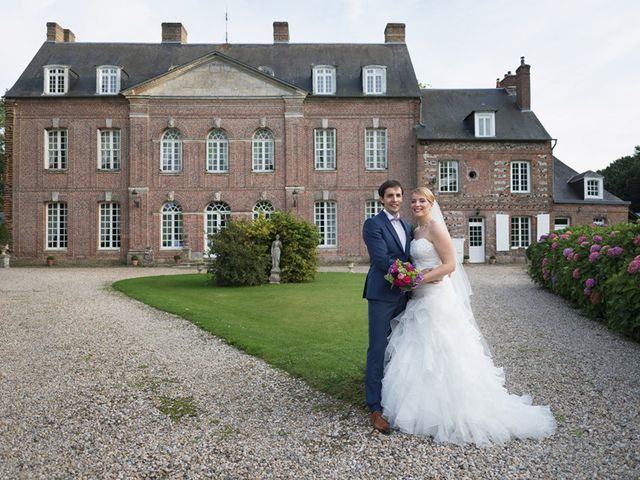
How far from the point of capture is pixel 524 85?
24.7 m

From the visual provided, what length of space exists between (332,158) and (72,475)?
2119 centimetres

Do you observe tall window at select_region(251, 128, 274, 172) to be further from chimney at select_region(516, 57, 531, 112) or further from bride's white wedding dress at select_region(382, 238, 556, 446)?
bride's white wedding dress at select_region(382, 238, 556, 446)

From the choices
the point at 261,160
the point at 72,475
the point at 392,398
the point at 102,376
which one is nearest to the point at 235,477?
the point at 72,475

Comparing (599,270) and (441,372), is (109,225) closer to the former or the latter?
(599,270)

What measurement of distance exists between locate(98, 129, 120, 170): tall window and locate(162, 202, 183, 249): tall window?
3.30 meters

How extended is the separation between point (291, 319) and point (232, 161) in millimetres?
15537

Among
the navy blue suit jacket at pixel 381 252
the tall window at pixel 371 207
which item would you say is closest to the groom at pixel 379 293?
the navy blue suit jacket at pixel 381 252

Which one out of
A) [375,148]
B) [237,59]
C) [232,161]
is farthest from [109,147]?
[375,148]

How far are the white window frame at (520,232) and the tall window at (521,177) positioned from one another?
143 cm

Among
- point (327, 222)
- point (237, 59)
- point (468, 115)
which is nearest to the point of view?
point (327, 222)

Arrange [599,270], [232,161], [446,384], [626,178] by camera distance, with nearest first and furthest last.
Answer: [446,384] < [599,270] < [232,161] < [626,178]

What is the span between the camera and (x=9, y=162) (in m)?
23.4

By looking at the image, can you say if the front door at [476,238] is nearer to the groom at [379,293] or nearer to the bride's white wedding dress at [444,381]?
the bride's white wedding dress at [444,381]

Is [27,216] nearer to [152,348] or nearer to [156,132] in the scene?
[156,132]
